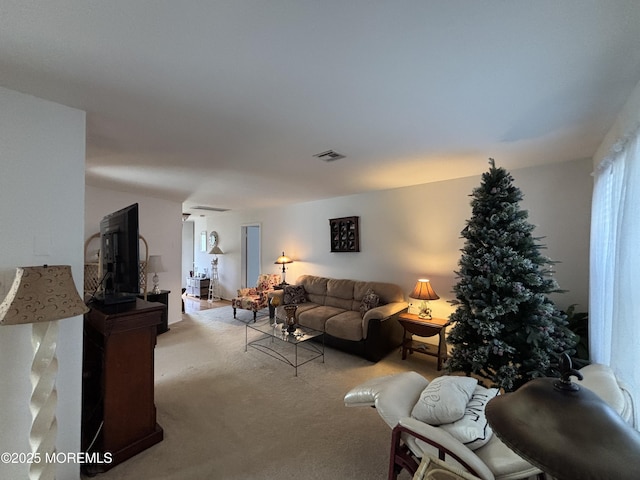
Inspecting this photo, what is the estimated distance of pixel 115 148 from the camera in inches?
99.8

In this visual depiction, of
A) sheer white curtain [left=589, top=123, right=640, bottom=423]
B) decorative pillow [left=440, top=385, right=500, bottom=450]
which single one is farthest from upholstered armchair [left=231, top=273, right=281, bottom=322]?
sheer white curtain [left=589, top=123, right=640, bottom=423]

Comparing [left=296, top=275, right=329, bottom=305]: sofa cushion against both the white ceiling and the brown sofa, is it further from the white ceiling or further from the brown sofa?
the white ceiling

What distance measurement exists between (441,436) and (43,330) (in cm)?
219

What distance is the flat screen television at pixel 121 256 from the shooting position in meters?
1.89

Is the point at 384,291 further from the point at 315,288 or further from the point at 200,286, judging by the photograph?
the point at 200,286

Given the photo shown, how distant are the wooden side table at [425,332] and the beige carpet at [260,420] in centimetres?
18

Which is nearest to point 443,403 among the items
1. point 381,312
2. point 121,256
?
point 381,312

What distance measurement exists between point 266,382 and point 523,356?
252 cm

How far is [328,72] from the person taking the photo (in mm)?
1440

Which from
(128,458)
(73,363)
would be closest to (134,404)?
(128,458)

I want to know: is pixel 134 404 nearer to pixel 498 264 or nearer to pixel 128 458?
pixel 128 458


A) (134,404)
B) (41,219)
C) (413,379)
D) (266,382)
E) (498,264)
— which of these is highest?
(41,219)

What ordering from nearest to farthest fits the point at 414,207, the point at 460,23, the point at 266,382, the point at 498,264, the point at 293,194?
the point at 460,23, the point at 498,264, the point at 266,382, the point at 414,207, the point at 293,194

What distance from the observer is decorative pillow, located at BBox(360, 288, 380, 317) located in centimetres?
395
